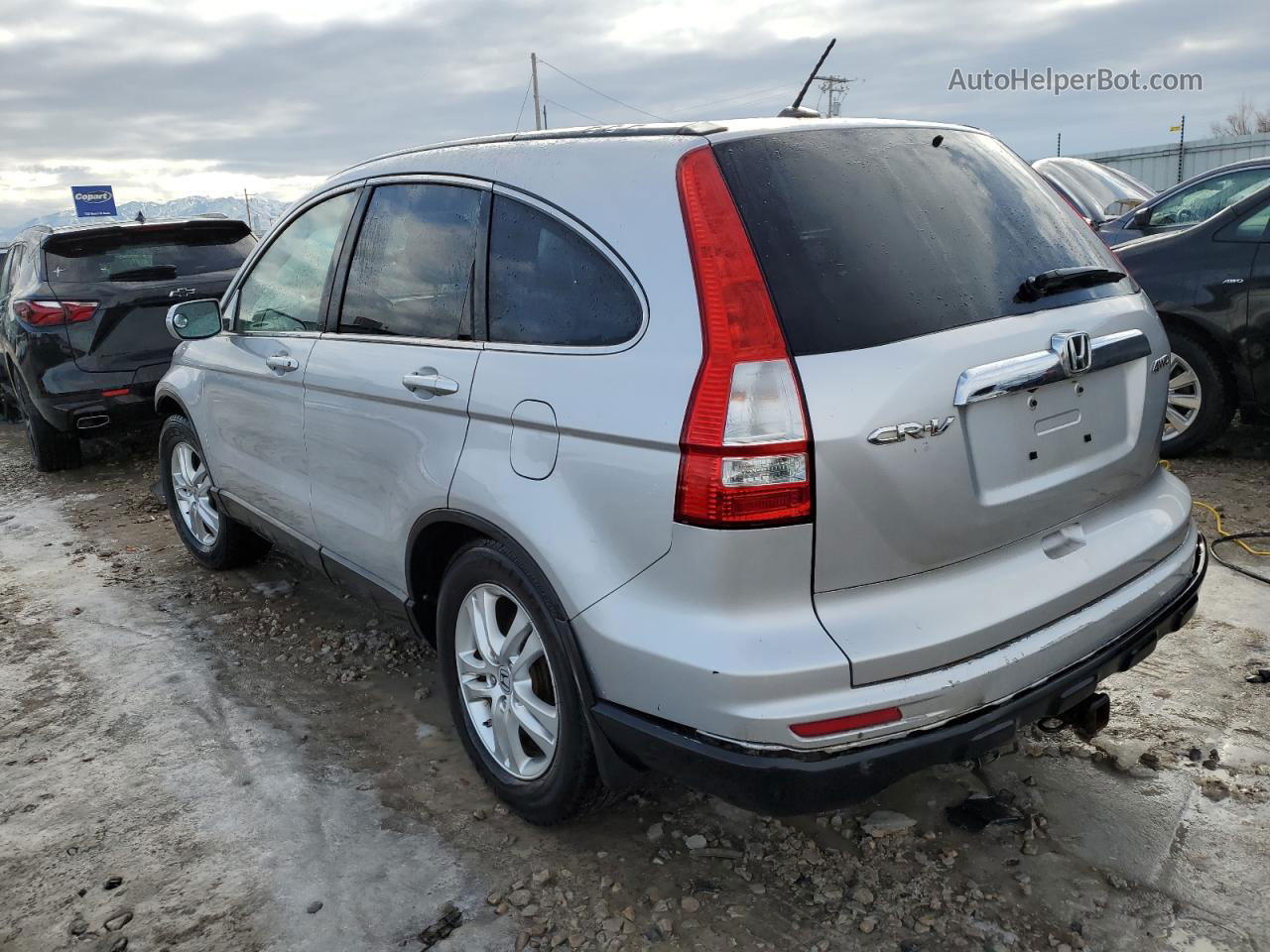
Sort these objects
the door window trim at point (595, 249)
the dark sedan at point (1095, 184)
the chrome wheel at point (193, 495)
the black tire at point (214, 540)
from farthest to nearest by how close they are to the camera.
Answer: the dark sedan at point (1095, 184), the chrome wheel at point (193, 495), the black tire at point (214, 540), the door window trim at point (595, 249)

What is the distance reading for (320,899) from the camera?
2.55 metres

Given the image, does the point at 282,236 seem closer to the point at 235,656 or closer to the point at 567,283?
the point at 235,656

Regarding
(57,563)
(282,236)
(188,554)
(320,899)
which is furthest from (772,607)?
(57,563)

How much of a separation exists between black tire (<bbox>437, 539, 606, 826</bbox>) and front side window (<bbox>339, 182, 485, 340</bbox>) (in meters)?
0.63

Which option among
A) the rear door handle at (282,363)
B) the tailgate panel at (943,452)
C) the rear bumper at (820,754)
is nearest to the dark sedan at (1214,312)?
the tailgate panel at (943,452)

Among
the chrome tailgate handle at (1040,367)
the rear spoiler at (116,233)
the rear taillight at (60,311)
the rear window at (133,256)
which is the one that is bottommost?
the chrome tailgate handle at (1040,367)

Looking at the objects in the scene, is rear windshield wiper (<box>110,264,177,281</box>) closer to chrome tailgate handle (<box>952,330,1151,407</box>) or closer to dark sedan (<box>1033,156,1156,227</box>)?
chrome tailgate handle (<box>952,330,1151,407</box>)

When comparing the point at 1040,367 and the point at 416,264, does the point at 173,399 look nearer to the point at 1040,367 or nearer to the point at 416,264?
the point at 416,264

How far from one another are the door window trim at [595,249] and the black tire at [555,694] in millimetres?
499

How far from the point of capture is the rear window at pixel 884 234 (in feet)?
6.84

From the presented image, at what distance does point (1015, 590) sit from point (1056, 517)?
10.1 inches

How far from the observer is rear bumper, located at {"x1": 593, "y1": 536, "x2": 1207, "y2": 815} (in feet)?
6.56

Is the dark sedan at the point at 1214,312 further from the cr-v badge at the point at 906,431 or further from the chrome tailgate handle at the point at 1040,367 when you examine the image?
the cr-v badge at the point at 906,431

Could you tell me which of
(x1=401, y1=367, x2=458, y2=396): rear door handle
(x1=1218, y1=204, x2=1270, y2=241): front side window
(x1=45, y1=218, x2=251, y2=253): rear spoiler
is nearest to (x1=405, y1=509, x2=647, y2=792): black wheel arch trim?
(x1=401, y1=367, x2=458, y2=396): rear door handle
